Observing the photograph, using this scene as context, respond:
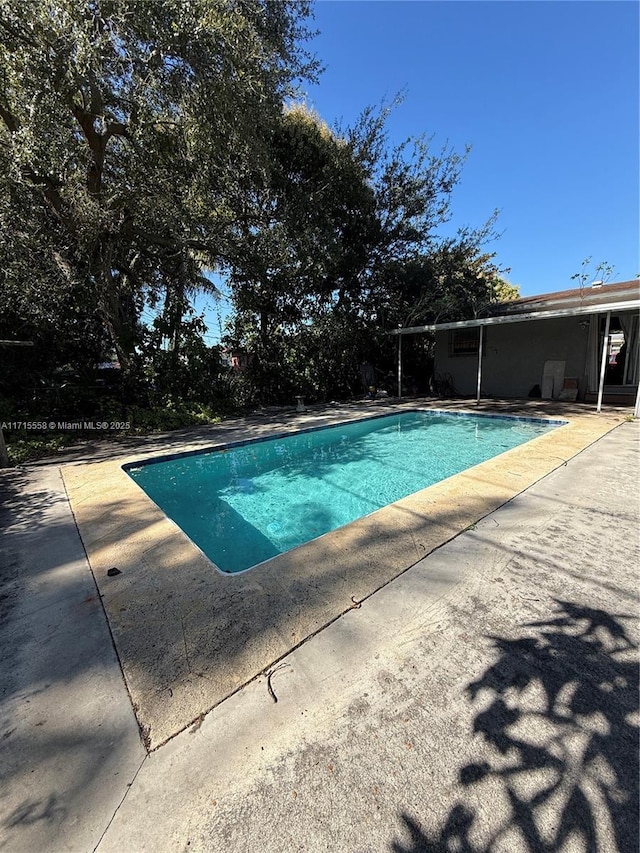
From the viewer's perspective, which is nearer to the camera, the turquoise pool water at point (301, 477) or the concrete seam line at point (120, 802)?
the concrete seam line at point (120, 802)

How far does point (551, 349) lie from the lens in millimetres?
10766

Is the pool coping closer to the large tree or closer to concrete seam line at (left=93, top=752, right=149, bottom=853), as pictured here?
concrete seam line at (left=93, top=752, right=149, bottom=853)

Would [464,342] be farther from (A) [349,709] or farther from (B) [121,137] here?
(A) [349,709]

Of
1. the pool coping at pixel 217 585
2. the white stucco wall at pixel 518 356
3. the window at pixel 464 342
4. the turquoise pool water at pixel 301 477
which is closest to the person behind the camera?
the pool coping at pixel 217 585

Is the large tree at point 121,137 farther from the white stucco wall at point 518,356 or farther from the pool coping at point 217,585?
the white stucco wall at point 518,356

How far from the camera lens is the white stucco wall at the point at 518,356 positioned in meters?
10.4

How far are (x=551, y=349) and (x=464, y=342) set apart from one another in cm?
267

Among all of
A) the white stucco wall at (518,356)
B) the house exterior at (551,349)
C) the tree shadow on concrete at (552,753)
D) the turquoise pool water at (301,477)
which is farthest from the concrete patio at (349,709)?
the white stucco wall at (518,356)

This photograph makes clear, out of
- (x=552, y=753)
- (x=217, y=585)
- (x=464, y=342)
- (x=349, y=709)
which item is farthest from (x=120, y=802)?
(x=464, y=342)

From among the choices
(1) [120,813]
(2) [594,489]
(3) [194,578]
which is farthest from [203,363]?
(1) [120,813]

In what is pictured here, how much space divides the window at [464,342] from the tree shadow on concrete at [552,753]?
11663 mm

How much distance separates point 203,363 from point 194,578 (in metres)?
7.70

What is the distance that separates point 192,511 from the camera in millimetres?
4676

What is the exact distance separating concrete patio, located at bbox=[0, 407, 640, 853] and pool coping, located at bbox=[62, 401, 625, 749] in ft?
0.05
